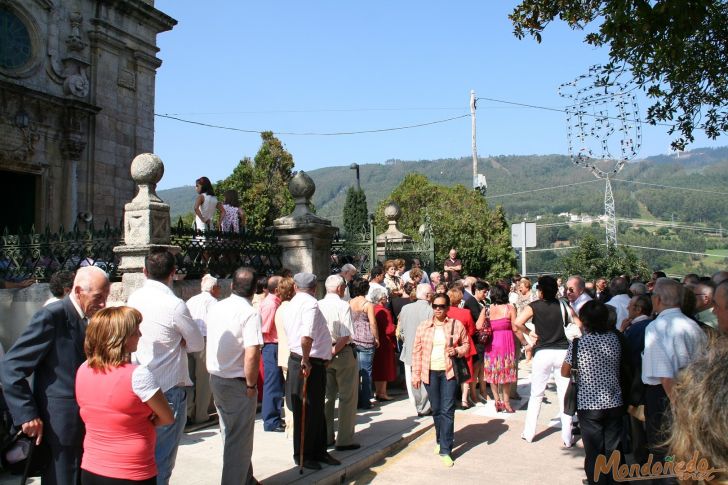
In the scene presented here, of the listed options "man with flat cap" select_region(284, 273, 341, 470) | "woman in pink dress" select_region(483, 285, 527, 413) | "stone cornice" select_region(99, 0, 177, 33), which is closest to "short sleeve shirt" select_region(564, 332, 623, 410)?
"man with flat cap" select_region(284, 273, 341, 470)

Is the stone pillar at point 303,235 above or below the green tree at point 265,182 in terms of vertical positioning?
below

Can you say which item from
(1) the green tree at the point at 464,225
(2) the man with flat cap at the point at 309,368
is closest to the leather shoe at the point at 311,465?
(2) the man with flat cap at the point at 309,368

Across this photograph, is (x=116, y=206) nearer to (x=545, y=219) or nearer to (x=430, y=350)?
(x=430, y=350)

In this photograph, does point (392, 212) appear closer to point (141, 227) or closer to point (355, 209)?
point (141, 227)

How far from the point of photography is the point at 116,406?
3.48 m

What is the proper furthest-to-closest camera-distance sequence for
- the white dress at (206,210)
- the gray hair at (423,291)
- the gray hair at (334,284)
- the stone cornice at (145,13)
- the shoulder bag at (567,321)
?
the stone cornice at (145,13) → the white dress at (206,210) → the gray hair at (423,291) → the shoulder bag at (567,321) → the gray hair at (334,284)

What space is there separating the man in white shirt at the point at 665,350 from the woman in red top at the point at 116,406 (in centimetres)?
363

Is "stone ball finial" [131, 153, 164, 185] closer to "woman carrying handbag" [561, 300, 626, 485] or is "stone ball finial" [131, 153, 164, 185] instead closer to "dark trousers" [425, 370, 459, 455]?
"dark trousers" [425, 370, 459, 455]

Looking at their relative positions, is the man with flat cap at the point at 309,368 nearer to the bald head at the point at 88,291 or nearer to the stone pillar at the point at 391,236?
the bald head at the point at 88,291

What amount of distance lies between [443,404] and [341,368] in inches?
48.2

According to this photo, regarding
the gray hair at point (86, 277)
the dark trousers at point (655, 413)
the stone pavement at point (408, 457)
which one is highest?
the gray hair at point (86, 277)

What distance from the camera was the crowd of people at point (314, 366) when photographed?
352 centimetres

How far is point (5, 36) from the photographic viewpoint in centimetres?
1302

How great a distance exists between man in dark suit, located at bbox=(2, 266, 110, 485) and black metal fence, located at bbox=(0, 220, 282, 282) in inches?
170
